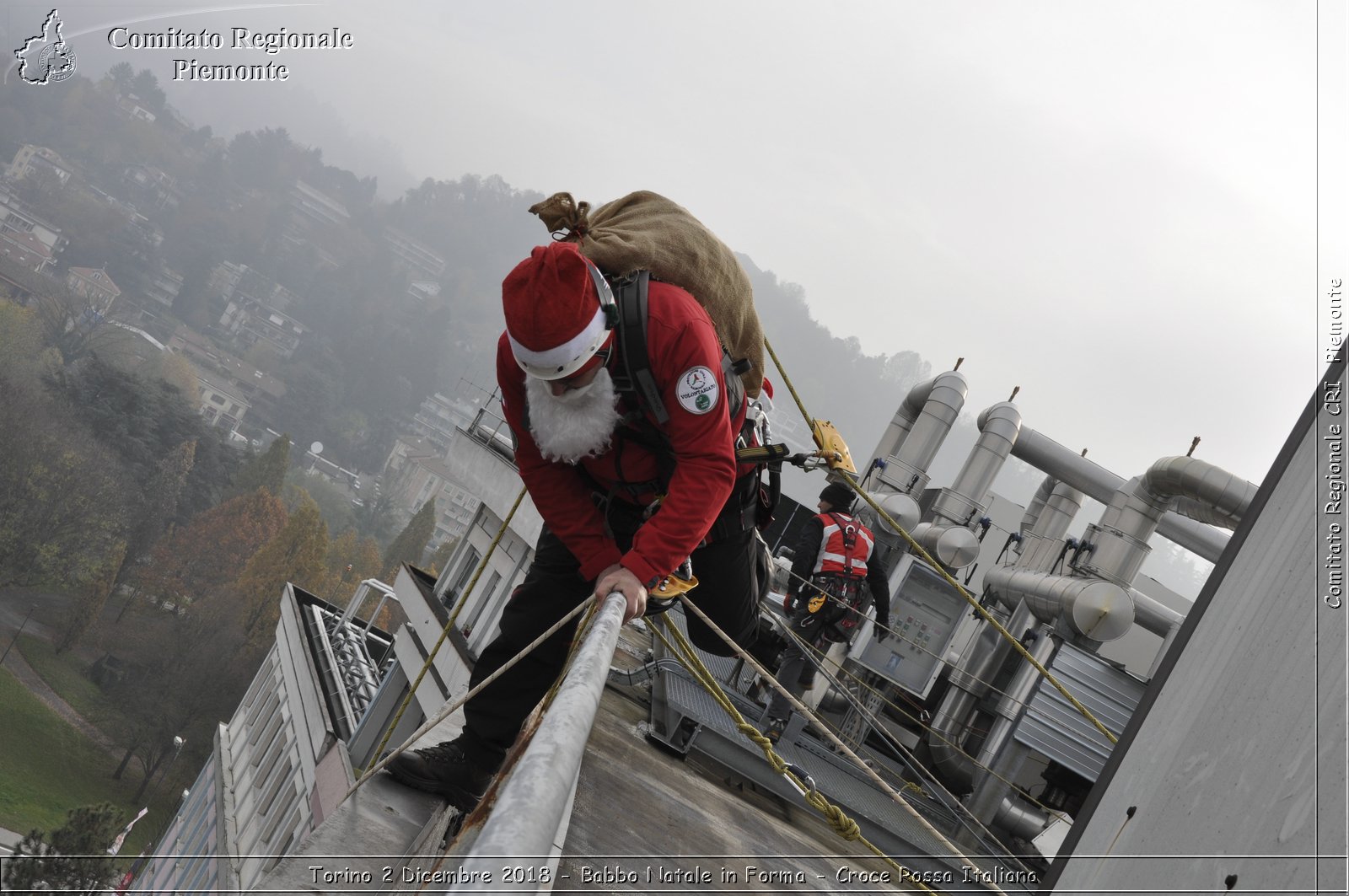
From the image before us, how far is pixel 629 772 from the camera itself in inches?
153

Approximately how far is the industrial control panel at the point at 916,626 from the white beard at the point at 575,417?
10697 millimetres

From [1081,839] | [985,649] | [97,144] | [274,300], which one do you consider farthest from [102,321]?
[1081,839]

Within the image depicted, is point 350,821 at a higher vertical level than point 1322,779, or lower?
lower

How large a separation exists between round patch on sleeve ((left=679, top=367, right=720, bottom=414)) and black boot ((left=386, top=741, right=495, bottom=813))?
5.16 feet

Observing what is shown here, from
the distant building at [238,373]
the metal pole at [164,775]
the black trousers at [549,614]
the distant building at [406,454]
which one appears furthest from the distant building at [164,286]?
the black trousers at [549,614]

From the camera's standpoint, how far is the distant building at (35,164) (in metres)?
131

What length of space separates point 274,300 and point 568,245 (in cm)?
17969

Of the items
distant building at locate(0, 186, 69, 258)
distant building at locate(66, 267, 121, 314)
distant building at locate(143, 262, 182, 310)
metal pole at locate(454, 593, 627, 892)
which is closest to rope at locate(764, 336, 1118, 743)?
metal pole at locate(454, 593, 627, 892)

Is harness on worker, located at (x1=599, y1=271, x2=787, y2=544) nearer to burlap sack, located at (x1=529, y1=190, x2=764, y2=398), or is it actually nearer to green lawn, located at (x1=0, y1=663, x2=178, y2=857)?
burlap sack, located at (x1=529, y1=190, x2=764, y2=398)

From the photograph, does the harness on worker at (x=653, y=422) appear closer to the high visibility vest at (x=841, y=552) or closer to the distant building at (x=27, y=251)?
the high visibility vest at (x=841, y=552)

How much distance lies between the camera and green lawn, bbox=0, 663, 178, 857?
132ft

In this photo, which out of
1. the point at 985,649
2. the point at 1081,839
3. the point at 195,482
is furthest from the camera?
the point at 195,482

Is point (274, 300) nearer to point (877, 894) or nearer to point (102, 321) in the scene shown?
point (102, 321)

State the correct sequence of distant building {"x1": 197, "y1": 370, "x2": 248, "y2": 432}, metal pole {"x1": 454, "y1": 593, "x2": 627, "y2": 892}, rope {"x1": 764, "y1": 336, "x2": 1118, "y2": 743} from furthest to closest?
distant building {"x1": 197, "y1": 370, "x2": 248, "y2": 432}
rope {"x1": 764, "y1": 336, "x2": 1118, "y2": 743}
metal pole {"x1": 454, "y1": 593, "x2": 627, "y2": 892}
